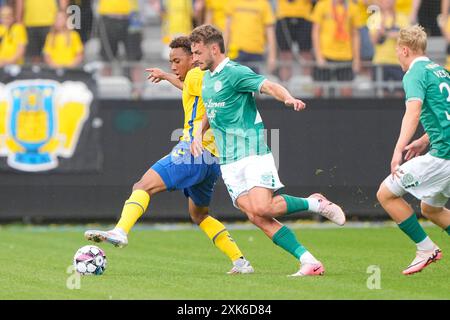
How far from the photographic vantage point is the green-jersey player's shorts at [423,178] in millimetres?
11086

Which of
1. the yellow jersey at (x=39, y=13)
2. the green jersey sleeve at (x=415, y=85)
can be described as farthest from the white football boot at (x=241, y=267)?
the yellow jersey at (x=39, y=13)

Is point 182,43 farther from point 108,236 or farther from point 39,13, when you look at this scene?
point 39,13

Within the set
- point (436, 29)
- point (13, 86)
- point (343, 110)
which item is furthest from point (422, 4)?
point (13, 86)

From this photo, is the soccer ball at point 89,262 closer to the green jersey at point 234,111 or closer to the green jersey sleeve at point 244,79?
the green jersey at point 234,111

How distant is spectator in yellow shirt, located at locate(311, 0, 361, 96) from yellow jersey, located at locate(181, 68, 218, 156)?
22.8 ft

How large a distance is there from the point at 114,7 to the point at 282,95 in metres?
8.93

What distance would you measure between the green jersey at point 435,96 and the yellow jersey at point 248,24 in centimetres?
789

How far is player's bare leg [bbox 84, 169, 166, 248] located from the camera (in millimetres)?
11011

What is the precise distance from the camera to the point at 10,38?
734 inches

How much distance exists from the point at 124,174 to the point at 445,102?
8269 mm

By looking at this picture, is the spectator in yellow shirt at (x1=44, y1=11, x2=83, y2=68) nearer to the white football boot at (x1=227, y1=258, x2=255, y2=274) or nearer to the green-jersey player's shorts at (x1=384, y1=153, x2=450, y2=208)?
the white football boot at (x1=227, y1=258, x2=255, y2=274)

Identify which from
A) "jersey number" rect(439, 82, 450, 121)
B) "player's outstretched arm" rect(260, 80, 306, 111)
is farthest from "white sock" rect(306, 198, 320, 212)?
"jersey number" rect(439, 82, 450, 121)

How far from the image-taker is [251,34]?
1895 cm
